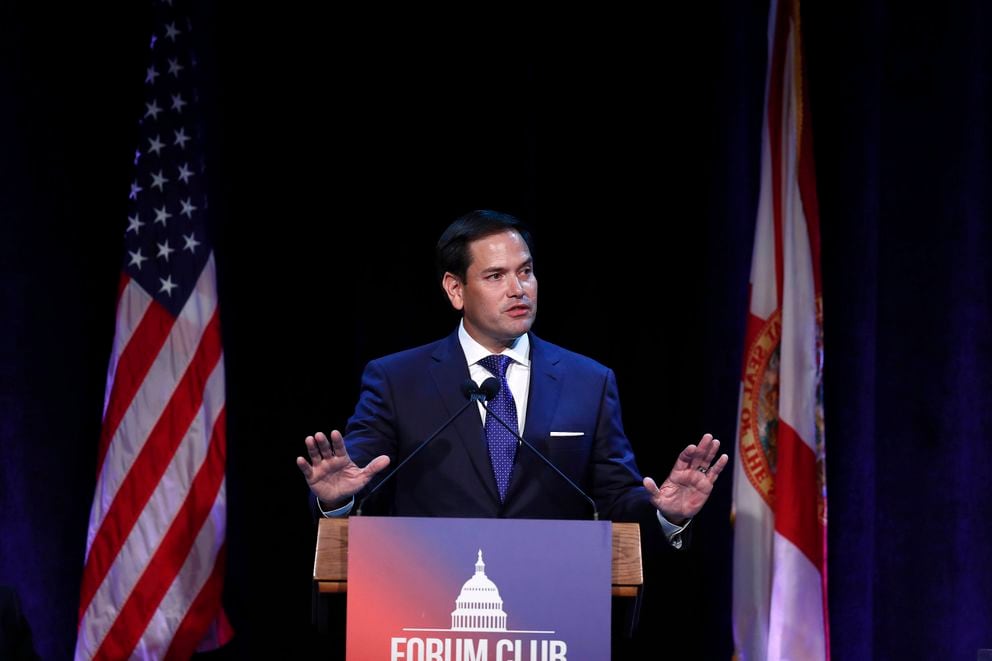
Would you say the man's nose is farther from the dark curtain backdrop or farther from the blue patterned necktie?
the dark curtain backdrop

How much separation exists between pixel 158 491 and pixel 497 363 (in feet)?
4.61

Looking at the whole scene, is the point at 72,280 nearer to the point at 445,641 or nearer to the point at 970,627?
the point at 445,641

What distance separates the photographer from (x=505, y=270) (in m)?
3.18

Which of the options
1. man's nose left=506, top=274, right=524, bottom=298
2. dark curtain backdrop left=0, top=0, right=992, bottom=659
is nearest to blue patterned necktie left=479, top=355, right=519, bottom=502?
man's nose left=506, top=274, right=524, bottom=298

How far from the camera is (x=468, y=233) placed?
3.26 meters

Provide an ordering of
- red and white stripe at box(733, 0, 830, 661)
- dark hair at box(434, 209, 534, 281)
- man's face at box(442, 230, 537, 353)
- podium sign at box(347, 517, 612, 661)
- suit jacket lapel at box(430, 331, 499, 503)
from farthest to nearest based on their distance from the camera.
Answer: red and white stripe at box(733, 0, 830, 661) < dark hair at box(434, 209, 534, 281) < man's face at box(442, 230, 537, 353) < suit jacket lapel at box(430, 331, 499, 503) < podium sign at box(347, 517, 612, 661)

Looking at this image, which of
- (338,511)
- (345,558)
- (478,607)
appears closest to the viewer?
(478,607)

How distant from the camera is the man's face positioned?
10.3 ft

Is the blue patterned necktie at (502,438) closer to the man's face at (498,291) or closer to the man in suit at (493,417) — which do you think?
the man in suit at (493,417)

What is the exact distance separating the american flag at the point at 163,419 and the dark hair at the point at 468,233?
3.52ft

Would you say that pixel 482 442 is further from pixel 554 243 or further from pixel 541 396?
pixel 554 243

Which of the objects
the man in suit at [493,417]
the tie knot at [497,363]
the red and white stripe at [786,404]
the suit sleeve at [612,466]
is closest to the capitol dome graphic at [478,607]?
the man in suit at [493,417]

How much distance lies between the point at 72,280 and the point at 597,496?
7.54ft

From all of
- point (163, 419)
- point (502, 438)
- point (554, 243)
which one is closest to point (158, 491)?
point (163, 419)
